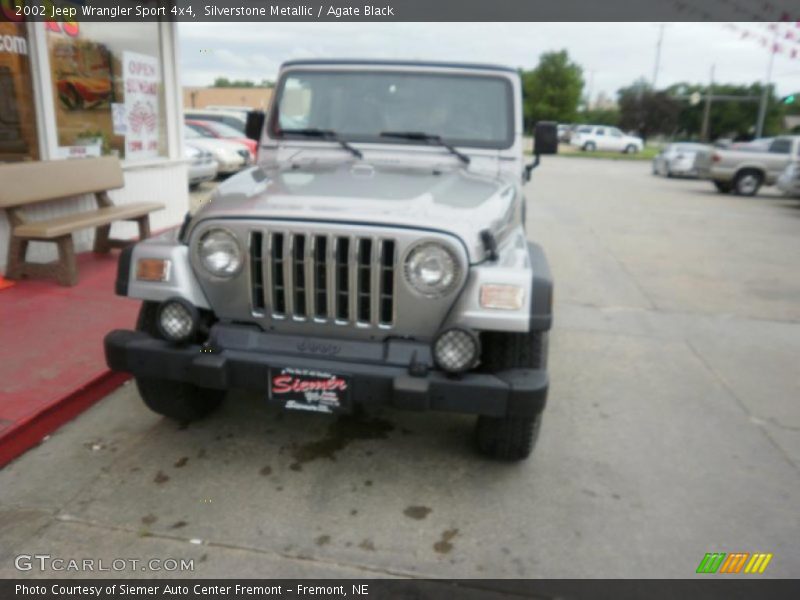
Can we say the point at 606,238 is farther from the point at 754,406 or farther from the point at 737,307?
the point at 754,406

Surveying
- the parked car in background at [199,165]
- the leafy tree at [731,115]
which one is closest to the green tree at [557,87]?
the leafy tree at [731,115]

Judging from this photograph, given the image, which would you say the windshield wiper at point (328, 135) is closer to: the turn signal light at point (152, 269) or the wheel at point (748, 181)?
the turn signal light at point (152, 269)

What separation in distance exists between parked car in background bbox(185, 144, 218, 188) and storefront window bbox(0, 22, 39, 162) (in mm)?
6388

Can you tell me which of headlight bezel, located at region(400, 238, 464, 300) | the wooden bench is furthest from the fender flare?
the wooden bench

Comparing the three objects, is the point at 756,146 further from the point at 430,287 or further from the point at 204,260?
the point at 204,260

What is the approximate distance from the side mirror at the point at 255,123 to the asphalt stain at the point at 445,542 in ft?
10.00

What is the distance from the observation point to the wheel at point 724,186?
1839cm

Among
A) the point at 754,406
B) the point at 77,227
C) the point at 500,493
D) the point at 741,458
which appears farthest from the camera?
the point at 77,227

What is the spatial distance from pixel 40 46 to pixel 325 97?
355cm

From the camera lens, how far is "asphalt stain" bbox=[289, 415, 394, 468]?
3.42 m

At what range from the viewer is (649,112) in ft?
186

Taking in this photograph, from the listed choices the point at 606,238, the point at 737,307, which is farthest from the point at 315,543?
the point at 606,238

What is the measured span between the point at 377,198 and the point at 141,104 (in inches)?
238

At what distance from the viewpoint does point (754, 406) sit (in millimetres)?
4219
